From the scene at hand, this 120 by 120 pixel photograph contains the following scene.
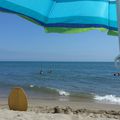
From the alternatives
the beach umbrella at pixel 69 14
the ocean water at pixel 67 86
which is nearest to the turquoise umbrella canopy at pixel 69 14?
the beach umbrella at pixel 69 14

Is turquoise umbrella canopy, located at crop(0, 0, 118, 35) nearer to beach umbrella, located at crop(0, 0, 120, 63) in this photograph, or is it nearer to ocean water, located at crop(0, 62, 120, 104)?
beach umbrella, located at crop(0, 0, 120, 63)

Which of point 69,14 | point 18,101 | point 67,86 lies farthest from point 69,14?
point 67,86

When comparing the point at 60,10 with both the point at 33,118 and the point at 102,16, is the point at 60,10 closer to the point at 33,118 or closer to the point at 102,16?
the point at 102,16

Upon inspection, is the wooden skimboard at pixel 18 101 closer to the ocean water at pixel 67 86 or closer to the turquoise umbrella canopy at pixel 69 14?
the ocean water at pixel 67 86

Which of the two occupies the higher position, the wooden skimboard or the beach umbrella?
the beach umbrella

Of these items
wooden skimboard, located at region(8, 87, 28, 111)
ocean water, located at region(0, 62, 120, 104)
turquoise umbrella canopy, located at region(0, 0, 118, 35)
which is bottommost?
wooden skimboard, located at region(8, 87, 28, 111)

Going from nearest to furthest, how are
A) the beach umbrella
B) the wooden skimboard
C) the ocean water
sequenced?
Result: the beach umbrella → the wooden skimboard → the ocean water

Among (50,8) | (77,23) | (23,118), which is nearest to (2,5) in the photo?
(50,8)

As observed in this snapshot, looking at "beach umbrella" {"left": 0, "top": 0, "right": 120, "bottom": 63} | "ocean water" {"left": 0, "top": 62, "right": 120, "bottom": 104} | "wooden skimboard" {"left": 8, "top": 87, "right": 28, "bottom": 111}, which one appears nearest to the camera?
"beach umbrella" {"left": 0, "top": 0, "right": 120, "bottom": 63}

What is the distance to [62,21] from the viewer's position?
10.5ft

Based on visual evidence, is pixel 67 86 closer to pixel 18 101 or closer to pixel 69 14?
pixel 18 101

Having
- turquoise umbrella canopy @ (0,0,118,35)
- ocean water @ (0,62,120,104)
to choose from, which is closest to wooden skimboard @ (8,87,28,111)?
ocean water @ (0,62,120,104)

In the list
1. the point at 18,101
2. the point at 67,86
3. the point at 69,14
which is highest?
the point at 67,86

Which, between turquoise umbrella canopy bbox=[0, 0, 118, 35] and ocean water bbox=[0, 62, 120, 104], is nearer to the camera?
turquoise umbrella canopy bbox=[0, 0, 118, 35]
